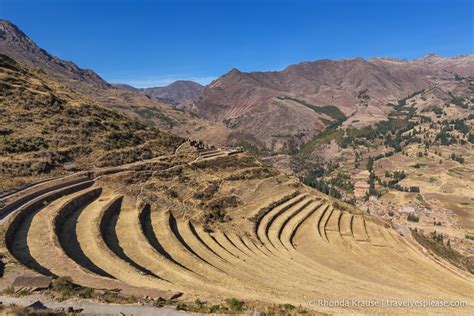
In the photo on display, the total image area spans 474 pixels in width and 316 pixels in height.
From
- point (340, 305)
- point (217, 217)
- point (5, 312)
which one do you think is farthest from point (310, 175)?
point (5, 312)

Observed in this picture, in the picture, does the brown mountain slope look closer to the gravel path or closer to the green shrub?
the gravel path

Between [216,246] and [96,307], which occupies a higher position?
[96,307]

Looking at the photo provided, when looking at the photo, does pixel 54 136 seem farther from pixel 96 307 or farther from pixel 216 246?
pixel 96 307

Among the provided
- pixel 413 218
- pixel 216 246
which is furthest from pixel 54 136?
pixel 413 218

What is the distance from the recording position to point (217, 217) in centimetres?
5172

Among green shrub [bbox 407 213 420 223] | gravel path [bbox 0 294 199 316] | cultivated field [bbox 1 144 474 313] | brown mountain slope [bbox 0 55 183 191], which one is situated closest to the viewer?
gravel path [bbox 0 294 199 316]

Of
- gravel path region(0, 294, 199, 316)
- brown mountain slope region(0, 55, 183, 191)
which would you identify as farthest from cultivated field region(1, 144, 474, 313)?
brown mountain slope region(0, 55, 183, 191)

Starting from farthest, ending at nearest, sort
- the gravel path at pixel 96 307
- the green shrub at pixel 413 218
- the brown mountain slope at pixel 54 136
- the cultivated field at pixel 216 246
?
the green shrub at pixel 413 218 → the brown mountain slope at pixel 54 136 → the cultivated field at pixel 216 246 → the gravel path at pixel 96 307

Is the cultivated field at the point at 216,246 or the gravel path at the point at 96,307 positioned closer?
the gravel path at the point at 96,307

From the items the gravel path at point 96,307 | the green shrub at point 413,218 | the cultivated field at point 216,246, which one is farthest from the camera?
the green shrub at point 413,218

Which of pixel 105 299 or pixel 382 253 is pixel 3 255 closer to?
pixel 105 299

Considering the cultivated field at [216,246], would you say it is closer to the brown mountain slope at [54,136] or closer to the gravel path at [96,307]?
the gravel path at [96,307]

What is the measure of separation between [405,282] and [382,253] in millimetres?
13372

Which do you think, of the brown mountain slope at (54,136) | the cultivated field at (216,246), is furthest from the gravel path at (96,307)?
the brown mountain slope at (54,136)
